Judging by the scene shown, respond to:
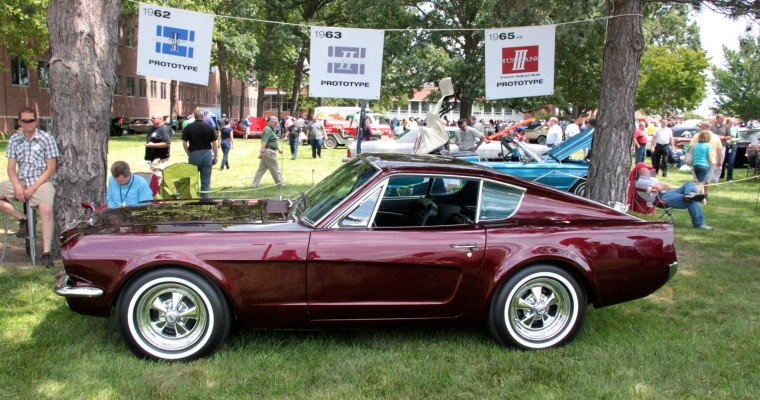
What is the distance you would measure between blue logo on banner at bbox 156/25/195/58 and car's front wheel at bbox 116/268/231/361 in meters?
5.04

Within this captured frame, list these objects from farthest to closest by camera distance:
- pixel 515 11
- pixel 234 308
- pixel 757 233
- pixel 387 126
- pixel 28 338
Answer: pixel 387 126 → pixel 515 11 → pixel 757 233 → pixel 28 338 → pixel 234 308

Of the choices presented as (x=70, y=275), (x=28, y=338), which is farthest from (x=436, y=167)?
(x=28, y=338)

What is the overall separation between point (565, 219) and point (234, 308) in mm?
2458

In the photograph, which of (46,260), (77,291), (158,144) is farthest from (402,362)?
(158,144)

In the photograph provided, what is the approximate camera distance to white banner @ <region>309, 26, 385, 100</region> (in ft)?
30.7

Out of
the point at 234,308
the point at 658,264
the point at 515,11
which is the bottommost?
the point at 234,308

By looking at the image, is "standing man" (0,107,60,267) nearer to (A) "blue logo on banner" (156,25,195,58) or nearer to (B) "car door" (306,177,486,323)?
(A) "blue logo on banner" (156,25,195,58)

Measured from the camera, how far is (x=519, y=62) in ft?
29.8

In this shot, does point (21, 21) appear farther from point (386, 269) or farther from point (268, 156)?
→ point (386, 269)

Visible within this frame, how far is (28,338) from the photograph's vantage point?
447cm

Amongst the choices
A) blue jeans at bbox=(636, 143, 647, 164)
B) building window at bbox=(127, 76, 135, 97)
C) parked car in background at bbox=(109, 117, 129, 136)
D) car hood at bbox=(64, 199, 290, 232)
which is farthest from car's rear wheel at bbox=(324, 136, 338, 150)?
building window at bbox=(127, 76, 135, 97)

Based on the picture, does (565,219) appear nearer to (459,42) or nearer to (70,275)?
(70,275)

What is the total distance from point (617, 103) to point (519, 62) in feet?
5.87

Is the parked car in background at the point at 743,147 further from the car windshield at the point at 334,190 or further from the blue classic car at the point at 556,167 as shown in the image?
the car windshield at the point at 334,190
